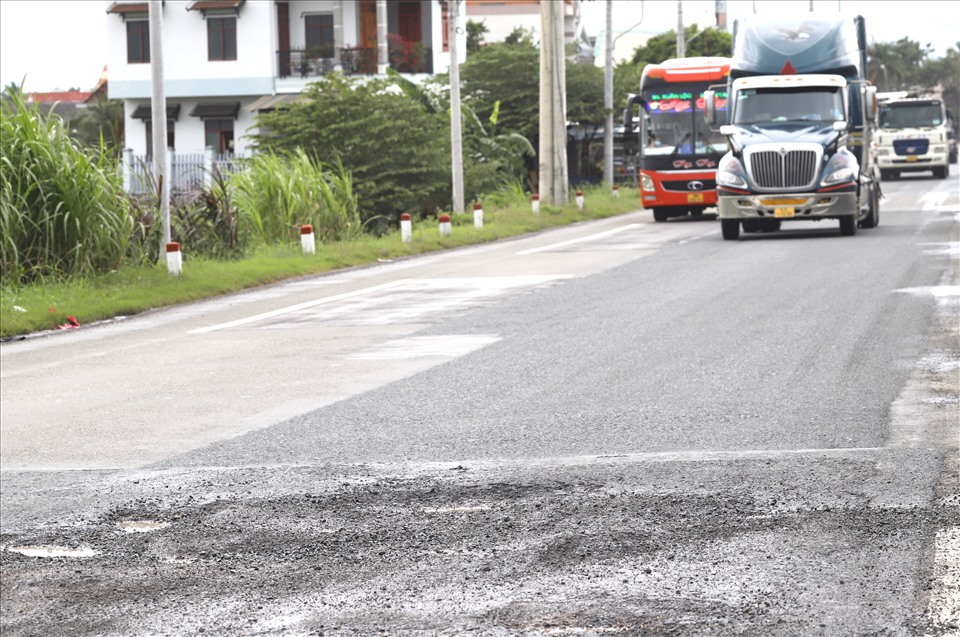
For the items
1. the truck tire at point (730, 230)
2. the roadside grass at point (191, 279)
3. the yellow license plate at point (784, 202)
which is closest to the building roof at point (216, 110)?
the roadside grass at point (191, 279)

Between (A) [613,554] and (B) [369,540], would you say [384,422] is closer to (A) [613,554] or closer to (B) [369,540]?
(B) [369,540]

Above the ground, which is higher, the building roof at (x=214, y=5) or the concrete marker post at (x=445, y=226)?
the building roof at (x=214, y=5)

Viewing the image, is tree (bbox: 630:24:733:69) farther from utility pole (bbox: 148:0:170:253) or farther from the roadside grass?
utility pole (bbox: 148:0:170:253)

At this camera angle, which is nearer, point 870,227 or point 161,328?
point 161,328

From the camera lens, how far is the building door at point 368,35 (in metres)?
58.4

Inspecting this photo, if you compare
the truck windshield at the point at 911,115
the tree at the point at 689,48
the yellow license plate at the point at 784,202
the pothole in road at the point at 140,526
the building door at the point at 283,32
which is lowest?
the pothole in road at the point at 140,526

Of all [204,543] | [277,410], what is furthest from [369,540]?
[277,410]

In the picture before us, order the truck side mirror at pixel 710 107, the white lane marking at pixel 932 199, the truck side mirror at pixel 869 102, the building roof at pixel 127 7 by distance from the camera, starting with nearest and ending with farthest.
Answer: the truck side mirror at pixel 710 107 < the truck side mirror at pixel 869 102 < the white lane marking at pixel 932 199 < the building roof at pixel 127 7

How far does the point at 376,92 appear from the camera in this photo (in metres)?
39.4

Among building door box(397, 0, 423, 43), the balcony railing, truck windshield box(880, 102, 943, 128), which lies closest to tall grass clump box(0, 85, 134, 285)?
the balcony railing

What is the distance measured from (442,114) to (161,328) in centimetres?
2672

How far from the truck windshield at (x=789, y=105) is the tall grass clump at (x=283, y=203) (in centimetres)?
808

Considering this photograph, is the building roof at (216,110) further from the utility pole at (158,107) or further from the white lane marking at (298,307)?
the white lane marking at (298,307)

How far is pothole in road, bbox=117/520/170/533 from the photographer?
761 cm
